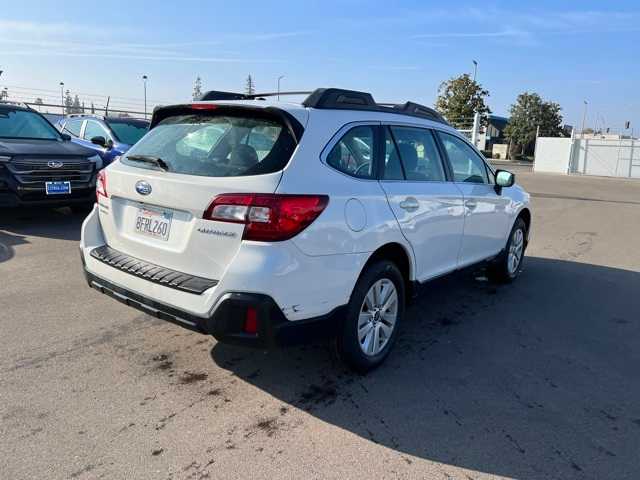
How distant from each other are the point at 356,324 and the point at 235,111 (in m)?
1.55

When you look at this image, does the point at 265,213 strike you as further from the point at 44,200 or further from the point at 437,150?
the point at 44,200

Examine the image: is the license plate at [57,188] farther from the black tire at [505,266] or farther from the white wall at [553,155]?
the white wall at [553,155]

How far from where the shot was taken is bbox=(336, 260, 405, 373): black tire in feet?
10.8

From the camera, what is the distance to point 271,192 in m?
2.86

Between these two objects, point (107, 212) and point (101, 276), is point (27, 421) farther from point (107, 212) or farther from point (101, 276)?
point (107, 212)

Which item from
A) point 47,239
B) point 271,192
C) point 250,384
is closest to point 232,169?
point 271,192

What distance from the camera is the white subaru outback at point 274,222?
2867mm

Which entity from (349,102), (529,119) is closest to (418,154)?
(349,102)

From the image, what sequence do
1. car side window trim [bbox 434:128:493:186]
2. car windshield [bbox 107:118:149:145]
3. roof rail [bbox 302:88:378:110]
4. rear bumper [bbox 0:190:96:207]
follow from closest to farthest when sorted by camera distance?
→ roof rail [bbox 302:88:378:110] < car side window trim [bbox 434:128:493:186] < rear bumper [bbox 0:190:96:207] < car windshield [bbox 107:118:149:145]

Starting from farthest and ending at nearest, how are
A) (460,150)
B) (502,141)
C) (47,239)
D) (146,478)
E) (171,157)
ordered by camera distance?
1. (502,141)
2. (47,239)
3. (460,150)
4. (171,157)
5. (146,478)

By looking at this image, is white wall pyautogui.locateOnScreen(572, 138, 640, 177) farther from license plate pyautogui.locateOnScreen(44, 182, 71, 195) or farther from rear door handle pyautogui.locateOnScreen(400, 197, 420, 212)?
rear door handle pyautogui.locateOnScreen(400, 197, 420, 212)

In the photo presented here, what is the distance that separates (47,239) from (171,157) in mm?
4637

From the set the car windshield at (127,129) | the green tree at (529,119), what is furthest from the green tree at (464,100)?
the car windshield at (127,129)

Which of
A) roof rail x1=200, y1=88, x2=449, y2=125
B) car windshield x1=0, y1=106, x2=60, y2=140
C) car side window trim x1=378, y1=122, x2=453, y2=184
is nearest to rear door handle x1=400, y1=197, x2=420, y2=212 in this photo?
car side window trim x1=378, y1=122, x2=453, y2=184
